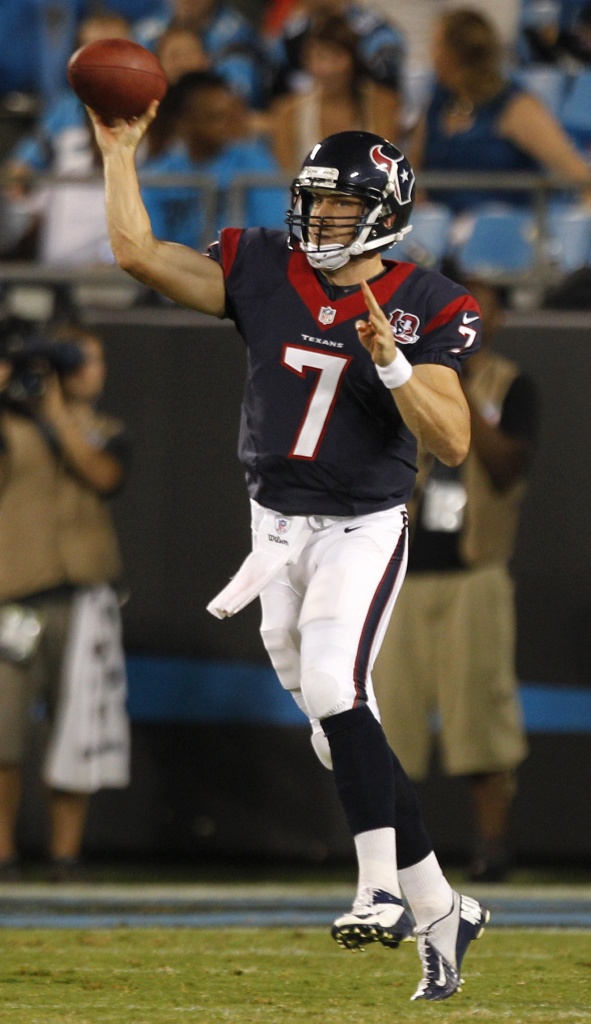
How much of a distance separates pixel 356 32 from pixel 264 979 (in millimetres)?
4892

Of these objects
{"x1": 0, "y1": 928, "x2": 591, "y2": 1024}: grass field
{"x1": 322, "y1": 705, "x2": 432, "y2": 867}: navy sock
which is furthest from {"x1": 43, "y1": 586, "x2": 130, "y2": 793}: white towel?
{"x1": 322, "y1": 705, "x2": 432, "y2": 867}: navy sock

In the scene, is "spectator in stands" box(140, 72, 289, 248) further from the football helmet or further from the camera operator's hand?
the football helmet

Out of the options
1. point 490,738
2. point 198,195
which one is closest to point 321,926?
point 490,738

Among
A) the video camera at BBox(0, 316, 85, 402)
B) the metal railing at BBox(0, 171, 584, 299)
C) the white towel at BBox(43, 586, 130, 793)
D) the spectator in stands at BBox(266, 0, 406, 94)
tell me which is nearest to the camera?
the white towel at BBox(43, 586, 130, 793)

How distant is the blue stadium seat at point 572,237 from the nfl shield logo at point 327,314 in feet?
11.4

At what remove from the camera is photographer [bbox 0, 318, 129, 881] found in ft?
20.8

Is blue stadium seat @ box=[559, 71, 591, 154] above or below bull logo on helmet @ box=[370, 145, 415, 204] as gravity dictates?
above

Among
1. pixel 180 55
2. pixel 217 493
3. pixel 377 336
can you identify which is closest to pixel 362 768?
pixel 377 336

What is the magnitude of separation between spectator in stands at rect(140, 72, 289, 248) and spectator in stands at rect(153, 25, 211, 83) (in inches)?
20.5

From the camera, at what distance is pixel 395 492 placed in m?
3.93

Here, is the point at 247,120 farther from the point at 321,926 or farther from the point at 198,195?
the point at 321,926

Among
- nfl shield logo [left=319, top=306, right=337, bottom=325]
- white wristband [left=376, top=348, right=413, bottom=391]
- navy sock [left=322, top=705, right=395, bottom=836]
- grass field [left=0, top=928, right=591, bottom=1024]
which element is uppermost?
nfl shield logo [left=319, top=306, right=337, bottom=325]

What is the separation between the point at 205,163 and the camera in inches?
281

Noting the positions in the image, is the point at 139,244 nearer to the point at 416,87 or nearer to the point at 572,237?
the point at 572,237
